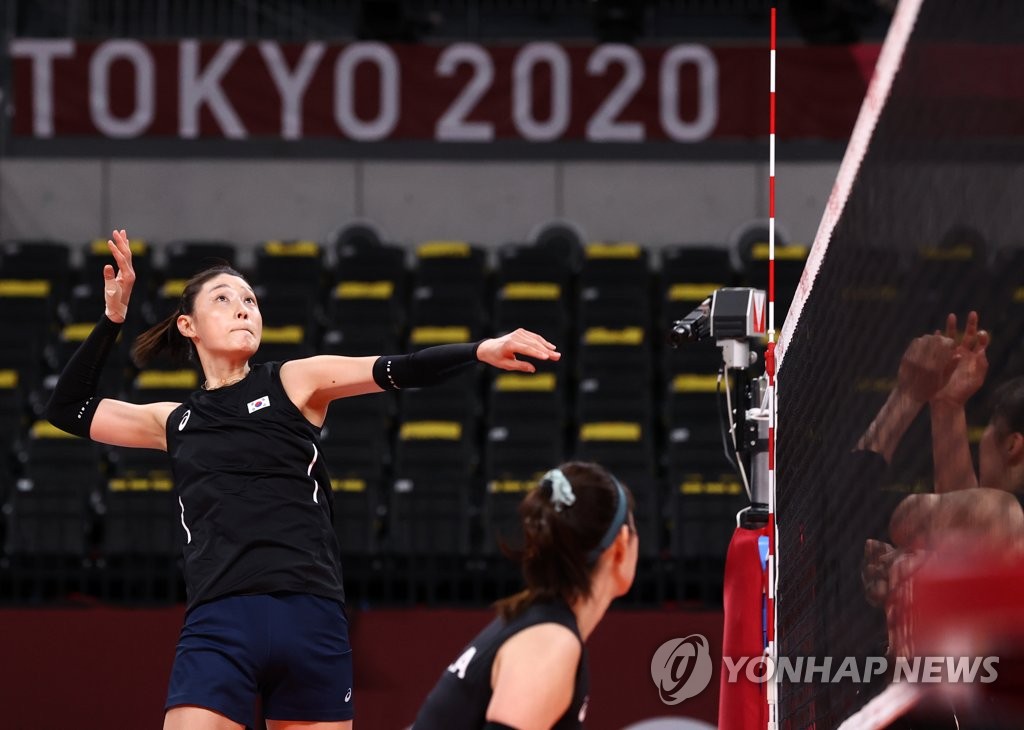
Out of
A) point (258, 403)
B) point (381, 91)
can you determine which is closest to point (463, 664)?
point (258, 403)

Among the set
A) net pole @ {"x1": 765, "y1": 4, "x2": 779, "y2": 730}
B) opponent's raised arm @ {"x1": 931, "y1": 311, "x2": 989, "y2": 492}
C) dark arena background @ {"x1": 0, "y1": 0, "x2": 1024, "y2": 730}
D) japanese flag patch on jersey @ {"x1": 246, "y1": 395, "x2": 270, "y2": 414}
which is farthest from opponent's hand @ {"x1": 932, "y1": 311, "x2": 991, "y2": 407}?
japanese flag patch on jersey @ {"x1": 246, "y1": 395, "x2": 270, "y2": 414}

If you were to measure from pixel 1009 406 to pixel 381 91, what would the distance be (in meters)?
9.89

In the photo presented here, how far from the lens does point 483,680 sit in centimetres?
285

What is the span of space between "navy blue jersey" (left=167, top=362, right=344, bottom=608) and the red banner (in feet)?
27.5

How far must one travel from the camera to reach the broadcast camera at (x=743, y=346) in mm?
4598

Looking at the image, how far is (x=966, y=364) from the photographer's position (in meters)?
3.47

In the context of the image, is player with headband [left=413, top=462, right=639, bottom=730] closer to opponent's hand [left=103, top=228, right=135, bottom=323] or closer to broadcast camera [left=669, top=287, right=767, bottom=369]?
broadcast camera [left=669, top=287, right=767, bottom=369]

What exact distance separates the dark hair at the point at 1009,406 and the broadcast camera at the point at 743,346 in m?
1.26

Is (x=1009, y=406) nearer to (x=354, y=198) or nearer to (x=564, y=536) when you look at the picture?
(x=564, y=536)

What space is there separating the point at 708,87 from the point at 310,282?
374 cm

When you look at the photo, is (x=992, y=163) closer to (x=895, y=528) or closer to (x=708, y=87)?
(x=895, y=528)

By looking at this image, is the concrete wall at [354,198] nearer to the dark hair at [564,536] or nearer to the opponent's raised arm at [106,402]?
the opponent's raised arm at [106,402]

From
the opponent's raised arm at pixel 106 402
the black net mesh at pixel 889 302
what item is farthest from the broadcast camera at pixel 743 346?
the opponent's raised arm at pixel 106 402

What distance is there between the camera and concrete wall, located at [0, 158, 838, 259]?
13602 mm
